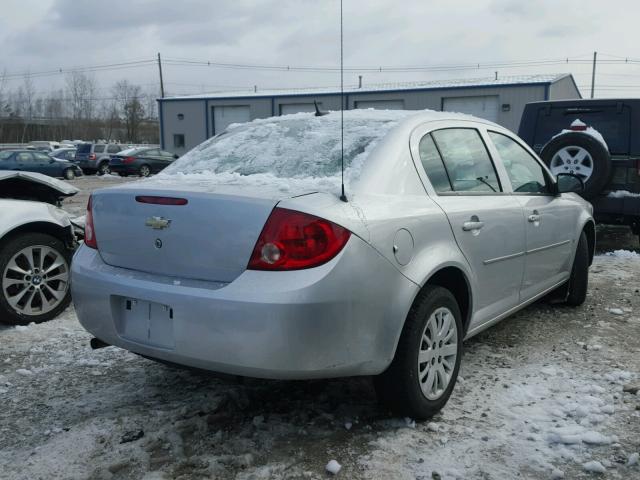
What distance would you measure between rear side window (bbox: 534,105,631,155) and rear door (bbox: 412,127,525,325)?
4.47m

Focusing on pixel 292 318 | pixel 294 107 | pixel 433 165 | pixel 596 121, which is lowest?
pixel 292 318

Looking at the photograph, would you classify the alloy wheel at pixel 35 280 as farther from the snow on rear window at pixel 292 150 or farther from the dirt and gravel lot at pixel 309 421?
the snow on rear window at pixel 292 150

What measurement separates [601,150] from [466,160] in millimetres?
4053

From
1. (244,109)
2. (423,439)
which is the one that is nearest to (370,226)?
(423,439)

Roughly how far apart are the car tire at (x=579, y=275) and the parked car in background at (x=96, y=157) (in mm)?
27466

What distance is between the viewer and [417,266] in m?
2.80

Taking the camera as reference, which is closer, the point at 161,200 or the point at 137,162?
the point at 161,200

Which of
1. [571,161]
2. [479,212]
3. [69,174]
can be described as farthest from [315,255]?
[69,174]

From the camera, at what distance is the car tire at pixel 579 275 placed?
4949 millimetres

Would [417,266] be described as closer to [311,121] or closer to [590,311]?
[311,121]

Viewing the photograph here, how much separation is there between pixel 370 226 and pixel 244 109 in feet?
116

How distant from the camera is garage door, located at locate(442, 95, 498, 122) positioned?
98.6 ft

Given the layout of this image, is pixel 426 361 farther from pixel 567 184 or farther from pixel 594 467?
pixel 567 184

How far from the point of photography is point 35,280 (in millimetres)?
4691
